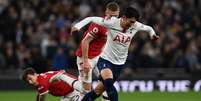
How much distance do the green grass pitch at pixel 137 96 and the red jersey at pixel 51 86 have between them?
514 cm

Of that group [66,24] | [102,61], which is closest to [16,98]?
[66,24]

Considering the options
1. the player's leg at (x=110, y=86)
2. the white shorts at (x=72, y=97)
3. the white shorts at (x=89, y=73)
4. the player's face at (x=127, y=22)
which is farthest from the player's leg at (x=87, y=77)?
the player's face at (x=127, y=22)

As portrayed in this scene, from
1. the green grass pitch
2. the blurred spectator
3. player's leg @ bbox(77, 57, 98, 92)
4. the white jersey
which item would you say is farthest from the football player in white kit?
the blurred spectator

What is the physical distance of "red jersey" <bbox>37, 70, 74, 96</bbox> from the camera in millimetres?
12430

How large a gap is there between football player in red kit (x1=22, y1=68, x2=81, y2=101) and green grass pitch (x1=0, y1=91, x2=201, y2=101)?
5019 millimetres

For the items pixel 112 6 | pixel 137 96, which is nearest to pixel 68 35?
pixel 137 96

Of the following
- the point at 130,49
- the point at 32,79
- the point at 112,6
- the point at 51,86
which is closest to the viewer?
the point at 32,79

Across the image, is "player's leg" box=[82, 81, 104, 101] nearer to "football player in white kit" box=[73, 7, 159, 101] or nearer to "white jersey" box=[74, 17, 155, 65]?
"football player in white kit" box=[73, 7, 159, 101]

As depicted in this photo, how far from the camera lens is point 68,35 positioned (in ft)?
75.4

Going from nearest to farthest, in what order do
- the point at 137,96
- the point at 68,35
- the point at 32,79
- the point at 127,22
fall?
the point at 32,79 < the point at 127,22 < the point at 137,96 < the point at 68,35

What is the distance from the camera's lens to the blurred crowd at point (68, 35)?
73.3 ft

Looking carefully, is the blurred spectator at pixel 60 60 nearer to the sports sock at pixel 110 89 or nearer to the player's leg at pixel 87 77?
the player's leg at pixel 87 77

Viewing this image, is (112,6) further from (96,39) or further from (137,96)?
(137,96)

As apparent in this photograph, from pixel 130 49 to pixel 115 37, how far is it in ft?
32.2
